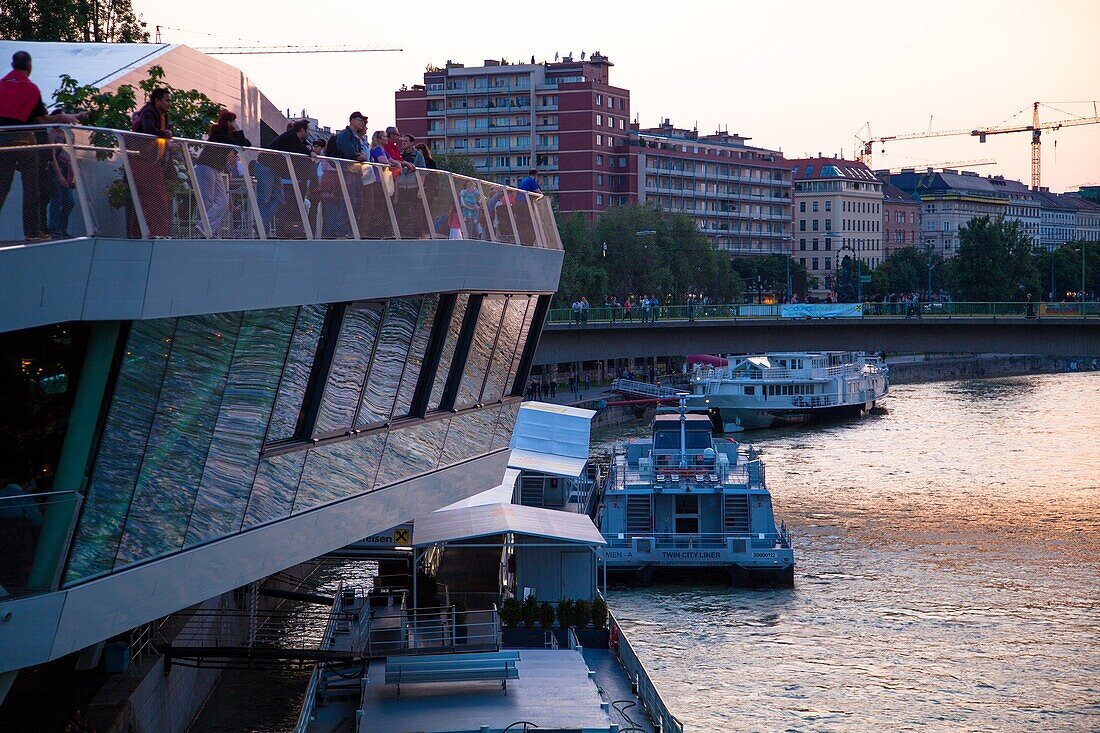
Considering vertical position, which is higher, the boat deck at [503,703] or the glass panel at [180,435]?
the glass panel at [180,435]

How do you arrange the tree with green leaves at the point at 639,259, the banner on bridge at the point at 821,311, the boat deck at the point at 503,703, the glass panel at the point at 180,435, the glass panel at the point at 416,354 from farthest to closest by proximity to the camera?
the tree with green leaves at the point at 639,259 < the banner on bridge at the point at 821,311 < the boat deck at the point at 503,703 < the glass panel at the point at 416,354 < the glass panel at the point at 180,435

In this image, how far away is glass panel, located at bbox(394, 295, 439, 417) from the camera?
13617 mm

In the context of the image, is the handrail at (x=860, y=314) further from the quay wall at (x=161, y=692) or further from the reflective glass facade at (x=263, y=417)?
the reflective glass facade at (x=263, y=417)

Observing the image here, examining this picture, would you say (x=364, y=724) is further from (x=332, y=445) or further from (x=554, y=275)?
(x=554, y=275)

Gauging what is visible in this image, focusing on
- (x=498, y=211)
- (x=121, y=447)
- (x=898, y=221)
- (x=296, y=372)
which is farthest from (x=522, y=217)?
(x=898, y=221)

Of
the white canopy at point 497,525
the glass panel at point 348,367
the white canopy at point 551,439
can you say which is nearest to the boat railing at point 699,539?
the white canopy at point 551,439

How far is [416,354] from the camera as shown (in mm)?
13742

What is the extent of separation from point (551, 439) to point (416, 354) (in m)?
25.8

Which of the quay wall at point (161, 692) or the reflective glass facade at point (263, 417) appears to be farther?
the quay wall at point (161, 692)

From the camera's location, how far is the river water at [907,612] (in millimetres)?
21078

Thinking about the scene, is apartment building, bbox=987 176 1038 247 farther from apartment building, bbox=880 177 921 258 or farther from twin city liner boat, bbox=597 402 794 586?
twin city liner boat, bbox=597 402 794 586

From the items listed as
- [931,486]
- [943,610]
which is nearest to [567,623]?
[943,610]

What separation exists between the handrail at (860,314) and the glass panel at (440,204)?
30302 millimetres

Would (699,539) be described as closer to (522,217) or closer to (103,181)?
(522,217)
